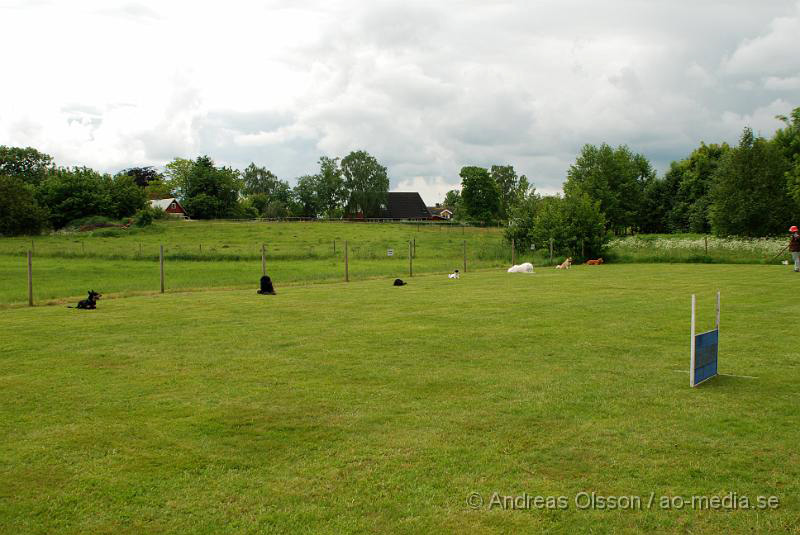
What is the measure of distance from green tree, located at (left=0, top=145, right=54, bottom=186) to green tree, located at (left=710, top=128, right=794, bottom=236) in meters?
96.7

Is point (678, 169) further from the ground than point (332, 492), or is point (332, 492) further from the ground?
point (678, 169)

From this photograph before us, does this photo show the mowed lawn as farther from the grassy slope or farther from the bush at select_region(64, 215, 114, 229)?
the bush at select_region(64, 215, 114, 229)

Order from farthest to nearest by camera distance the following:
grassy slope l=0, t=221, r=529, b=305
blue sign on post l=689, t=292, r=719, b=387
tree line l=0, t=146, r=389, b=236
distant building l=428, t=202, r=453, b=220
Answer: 1. distant building l=428, t=202, r=453, b=220
2. tree line l=0, t=146, r=389, b=236
3. grassy slope l=0, t=221, r=529, b=305
4. blue sign on post l=689, t=292, r=719, b=387

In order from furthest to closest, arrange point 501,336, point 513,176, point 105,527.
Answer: point 513,176, point 501,336, point 105,527

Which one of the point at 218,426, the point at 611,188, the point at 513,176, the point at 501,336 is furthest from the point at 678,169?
the point at 218,426

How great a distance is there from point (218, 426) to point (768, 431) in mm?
5334

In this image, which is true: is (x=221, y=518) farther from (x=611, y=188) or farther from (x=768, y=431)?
(x=611, y=188)

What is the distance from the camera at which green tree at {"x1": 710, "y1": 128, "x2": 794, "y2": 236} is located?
165 feet

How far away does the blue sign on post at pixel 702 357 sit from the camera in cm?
767

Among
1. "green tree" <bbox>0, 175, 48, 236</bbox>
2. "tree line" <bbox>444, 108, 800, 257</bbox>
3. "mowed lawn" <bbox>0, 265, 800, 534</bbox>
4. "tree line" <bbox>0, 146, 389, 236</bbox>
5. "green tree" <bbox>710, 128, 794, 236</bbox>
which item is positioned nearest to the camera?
"mowed lawn" <bbox>0, 265, 800, 534</bbox>

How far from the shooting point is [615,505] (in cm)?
461

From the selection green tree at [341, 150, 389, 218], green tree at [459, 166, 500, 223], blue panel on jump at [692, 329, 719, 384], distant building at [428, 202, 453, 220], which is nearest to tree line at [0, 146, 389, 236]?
green tree at [341, 150, 389, 218]

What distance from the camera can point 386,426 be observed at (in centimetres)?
639

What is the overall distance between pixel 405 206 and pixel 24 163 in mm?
64186
